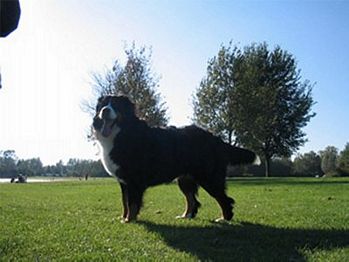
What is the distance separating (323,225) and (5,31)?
614 cm

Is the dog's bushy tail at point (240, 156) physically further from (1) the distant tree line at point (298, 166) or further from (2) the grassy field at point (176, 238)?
(1) the distant tree line at point (298, 166)

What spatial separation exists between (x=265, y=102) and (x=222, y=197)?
3563 cm

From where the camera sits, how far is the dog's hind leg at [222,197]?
8.22 metres

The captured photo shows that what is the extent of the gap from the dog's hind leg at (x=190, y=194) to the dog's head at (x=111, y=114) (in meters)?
1.62

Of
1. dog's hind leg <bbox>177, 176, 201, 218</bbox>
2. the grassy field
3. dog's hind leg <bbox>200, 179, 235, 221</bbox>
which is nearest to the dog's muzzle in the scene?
the grassy field

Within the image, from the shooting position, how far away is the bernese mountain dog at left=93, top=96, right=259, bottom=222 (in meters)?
8.05

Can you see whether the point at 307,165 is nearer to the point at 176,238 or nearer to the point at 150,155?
the point at 150,155

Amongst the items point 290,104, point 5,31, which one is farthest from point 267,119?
point 5,31

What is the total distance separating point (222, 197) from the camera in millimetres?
8406

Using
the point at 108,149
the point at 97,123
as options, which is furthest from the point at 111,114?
the point at 108,149

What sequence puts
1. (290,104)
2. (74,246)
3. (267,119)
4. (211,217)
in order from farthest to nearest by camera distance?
1. (290,104)
2. (267,119)
3. (211,217)
4. (74,246)

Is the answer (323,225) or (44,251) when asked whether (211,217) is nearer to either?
(323,225)

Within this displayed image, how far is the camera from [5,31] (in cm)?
248

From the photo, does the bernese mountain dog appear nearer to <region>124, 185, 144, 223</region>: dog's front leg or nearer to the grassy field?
<region>124, 185, 144, 223</region>: dog's front leg
